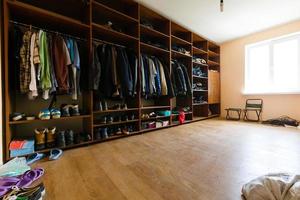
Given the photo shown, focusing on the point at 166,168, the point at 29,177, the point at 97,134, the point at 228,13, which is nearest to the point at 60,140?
the point at 97,134

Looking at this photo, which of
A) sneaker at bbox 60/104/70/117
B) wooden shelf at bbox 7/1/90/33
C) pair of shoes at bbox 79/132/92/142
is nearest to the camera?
wooden shelf at bbox 7/1/90/33

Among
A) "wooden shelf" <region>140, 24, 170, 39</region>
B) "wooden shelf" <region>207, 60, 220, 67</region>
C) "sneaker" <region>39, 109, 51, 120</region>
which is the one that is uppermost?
"wooden shelf" <region>140, 24, 170, 39</region>

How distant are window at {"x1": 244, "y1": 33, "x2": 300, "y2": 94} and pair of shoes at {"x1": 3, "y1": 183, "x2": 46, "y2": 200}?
447cm

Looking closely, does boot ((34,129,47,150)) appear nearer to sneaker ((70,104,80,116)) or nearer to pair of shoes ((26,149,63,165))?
pair of shoes ((26,149,63,165))

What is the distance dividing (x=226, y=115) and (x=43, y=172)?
14.6ft

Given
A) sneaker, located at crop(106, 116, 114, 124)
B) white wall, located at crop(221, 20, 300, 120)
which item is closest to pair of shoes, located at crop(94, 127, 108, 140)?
sneaker, located at crop(106, 116, 114, 124)

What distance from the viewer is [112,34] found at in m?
2.35

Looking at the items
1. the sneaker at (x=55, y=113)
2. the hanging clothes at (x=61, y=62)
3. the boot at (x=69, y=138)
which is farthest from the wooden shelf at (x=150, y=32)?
the boot at (x=69, y=138)

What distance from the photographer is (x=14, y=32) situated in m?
1.65

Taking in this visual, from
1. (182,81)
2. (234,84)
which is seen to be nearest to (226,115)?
(234,84)

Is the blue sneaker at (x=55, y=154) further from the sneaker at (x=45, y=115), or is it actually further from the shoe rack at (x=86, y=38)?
the sneaker at (x=45, y=115)

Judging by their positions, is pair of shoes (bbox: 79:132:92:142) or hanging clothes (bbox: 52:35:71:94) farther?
pair of shoes (bbox: 79:132:92:142)

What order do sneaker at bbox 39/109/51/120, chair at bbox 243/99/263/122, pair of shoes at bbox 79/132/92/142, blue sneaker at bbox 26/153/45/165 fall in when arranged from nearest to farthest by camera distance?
blue sneaker at bbox 26/153/45/165, sneaker at bbox 39/109/51/120, pair of shoes at bbox 79/132/92/142, chair at bbox 243/99/263/122

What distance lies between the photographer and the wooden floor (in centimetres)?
100
